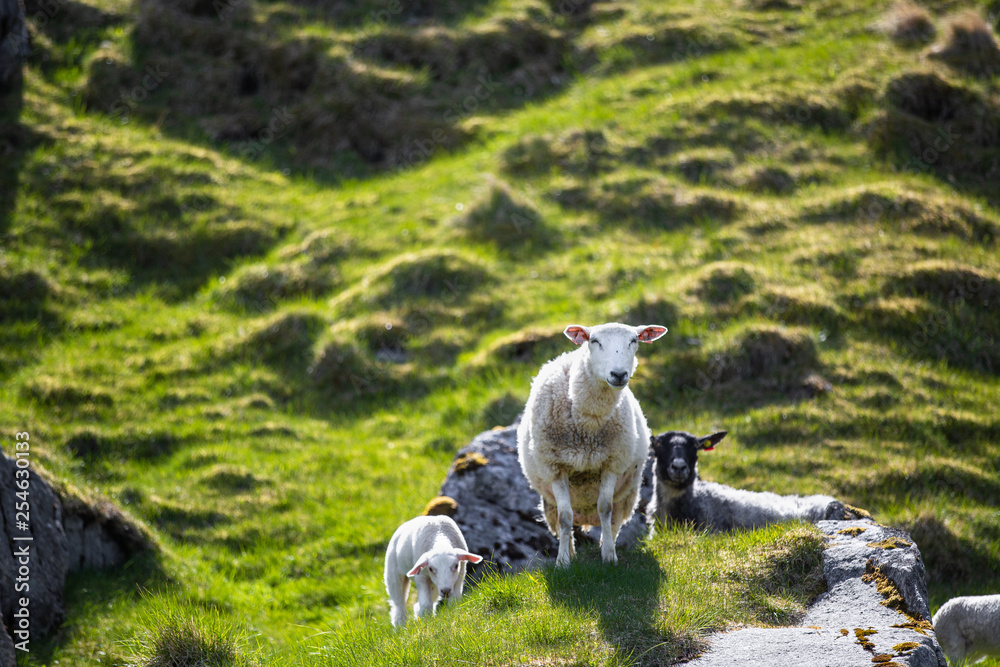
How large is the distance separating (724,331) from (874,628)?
25.6 feet

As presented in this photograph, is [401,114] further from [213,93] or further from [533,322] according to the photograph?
[533,322]

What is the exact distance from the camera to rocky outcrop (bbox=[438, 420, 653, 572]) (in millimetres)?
8344

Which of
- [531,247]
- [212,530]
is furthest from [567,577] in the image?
[531,247]

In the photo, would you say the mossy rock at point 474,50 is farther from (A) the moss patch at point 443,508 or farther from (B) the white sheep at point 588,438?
(B) the white sheep at point 588,438

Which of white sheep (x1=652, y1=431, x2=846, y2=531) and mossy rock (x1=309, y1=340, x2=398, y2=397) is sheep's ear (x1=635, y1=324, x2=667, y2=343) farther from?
mossy rock (x1=309, y1=340, x2=398, y2=397)

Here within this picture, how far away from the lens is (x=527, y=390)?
12.1 metres

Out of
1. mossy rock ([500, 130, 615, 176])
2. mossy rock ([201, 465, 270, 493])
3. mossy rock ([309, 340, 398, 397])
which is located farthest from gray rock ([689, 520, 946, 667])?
mossy rock ([500, 130, 615, 176])

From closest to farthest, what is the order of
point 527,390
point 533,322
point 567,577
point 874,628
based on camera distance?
1. point 874,628
2. point 567,577
3. point 527,390
4. point 533,322

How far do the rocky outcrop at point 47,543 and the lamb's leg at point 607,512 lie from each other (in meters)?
5.06

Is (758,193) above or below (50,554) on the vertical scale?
above

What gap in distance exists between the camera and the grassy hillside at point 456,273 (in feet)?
31.0

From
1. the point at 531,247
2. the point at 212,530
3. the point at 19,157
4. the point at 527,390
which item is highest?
the point at 19,157

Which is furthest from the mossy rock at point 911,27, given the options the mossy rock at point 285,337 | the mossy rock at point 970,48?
the mossy rock at point 285,337

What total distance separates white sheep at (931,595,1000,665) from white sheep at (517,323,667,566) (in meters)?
3.37
